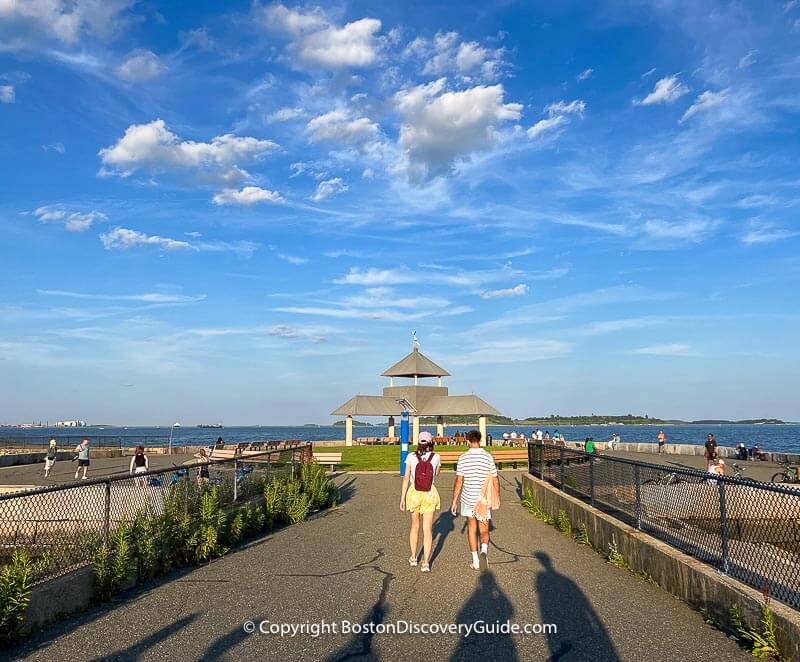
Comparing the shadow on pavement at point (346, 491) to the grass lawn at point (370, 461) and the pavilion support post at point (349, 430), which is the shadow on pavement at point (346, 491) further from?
the pavilion support post at point (349, 430)

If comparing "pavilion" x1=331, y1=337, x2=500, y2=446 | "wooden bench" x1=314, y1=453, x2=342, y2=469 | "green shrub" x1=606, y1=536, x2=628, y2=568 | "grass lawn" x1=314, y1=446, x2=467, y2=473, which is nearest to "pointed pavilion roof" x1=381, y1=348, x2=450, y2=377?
"pavilion" x1=331, y1=337, x2=500, y2=446

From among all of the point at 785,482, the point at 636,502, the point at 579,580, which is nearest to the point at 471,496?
the point at 579,580

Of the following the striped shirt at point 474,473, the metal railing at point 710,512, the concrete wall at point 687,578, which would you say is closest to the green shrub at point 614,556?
the concrete wall at point 687,578

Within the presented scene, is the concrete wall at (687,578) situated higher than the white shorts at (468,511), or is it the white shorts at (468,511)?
the white shorts at (468,511)

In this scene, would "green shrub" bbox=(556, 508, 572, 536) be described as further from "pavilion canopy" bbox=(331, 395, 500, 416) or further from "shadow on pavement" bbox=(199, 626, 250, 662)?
"pavilion canopy" bbox=(331, 395, 500, 416)

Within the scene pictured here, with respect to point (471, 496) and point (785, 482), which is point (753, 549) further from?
point (785, 482)

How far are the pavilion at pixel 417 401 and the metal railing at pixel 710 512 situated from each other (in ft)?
94.0

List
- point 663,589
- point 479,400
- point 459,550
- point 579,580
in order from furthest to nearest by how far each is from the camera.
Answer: point 479,400 → point 459,550 → point 579,580 → point 663,589

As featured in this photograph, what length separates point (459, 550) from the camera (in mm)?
10375

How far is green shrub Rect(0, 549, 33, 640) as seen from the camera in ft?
A: 19.4

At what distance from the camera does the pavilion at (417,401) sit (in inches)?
1663

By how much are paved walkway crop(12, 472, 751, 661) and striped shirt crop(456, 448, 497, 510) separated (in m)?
0.91

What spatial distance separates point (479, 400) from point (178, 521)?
34035 mm

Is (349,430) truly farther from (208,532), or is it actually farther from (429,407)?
(208,532)
